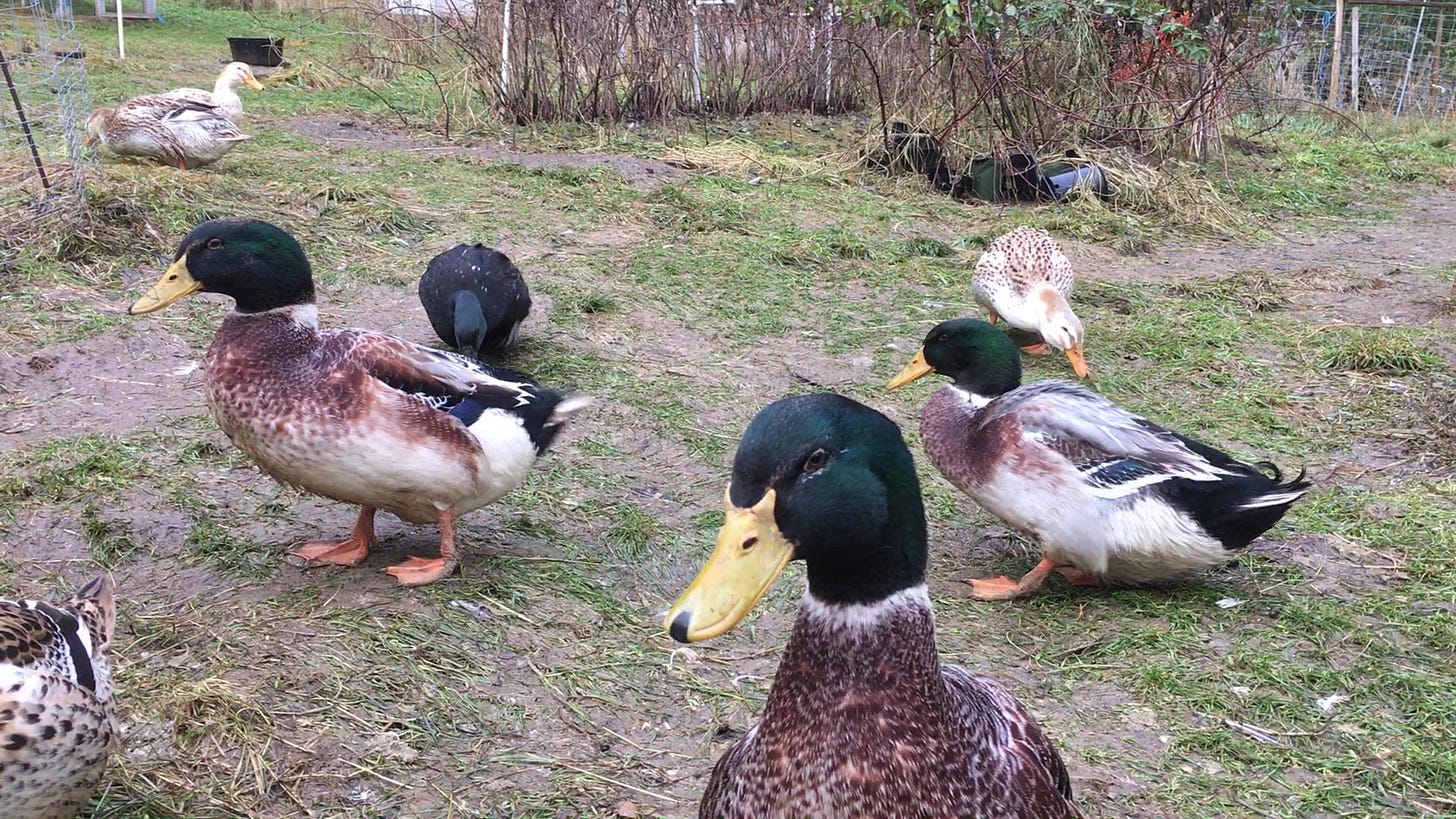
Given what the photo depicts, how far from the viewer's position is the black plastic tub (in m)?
15.7

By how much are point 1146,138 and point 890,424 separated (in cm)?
954

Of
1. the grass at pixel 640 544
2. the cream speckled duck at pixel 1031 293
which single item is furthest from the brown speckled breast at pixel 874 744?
the cream speckled duck at pixel 1031 293

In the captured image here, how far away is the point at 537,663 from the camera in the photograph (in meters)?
3.28

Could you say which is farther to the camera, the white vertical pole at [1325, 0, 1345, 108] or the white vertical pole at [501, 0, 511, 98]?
the white vertical pole at [1325, 0, 1345, 108]

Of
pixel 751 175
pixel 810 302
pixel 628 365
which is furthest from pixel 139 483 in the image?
pixel 751 175

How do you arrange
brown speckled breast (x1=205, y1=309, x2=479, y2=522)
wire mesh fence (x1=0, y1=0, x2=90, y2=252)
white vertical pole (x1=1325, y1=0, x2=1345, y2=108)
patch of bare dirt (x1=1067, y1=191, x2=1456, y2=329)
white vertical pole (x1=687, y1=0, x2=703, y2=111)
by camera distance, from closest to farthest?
brown speckled breast (x1=205, y1=309, x2=479, y2=522) < wire mesh fence (x1=0, y1=0, x2=90, y2=252) < patch of bare dirt (x1=1067, y1=191, x2=1456, y2=329) < white vertical pole (x1=687, y1=0, x2=703, y2=111) < white vertical pole (x1=1325, y1=0, x2=1345, y2=108)

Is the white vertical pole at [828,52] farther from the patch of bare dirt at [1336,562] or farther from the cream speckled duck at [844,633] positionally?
the cream speckled duck at [844,633]

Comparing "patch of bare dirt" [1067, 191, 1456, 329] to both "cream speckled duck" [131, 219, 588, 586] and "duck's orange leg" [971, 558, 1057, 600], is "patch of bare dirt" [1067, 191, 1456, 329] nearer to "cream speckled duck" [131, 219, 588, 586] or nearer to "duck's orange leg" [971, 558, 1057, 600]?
"duck's orange leg" [971, 558, 1057, 600]

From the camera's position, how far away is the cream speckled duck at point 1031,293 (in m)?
5.81

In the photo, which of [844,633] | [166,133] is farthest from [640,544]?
[166,133]

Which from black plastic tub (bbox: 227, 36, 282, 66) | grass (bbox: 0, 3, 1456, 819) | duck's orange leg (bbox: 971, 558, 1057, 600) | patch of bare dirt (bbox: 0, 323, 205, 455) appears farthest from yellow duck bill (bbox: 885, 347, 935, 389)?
black plastic tub (bbox: 227, 36, 282, 66)

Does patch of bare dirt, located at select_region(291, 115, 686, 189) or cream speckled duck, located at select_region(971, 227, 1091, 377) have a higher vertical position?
patch of bare dirt, located at select_region(291, 115, 686, 189)

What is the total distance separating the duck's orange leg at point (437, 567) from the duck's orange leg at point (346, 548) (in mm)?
159

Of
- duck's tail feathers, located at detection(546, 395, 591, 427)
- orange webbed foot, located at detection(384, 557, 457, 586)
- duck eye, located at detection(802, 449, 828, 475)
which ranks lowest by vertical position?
orange webbed foot, located at detection(384, 557, 457, 586)
